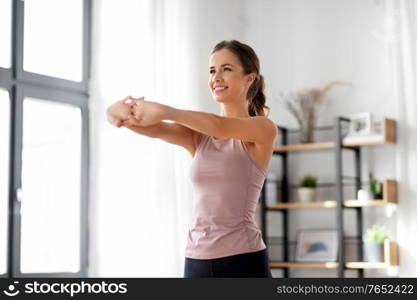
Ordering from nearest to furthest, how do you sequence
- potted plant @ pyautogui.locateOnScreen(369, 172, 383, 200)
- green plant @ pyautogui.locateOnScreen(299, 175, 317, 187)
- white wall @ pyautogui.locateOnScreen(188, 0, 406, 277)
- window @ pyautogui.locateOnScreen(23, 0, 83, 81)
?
window @ pyautogui.locateOnScreen(23, 0, 83, 81) → potted plant @ pyautogui.locateOnScreen(369, 172, 383, 200) → white wall @ pyautogui.locateOnScreen(188, 0, 406, 277) → green plant @ pyautogui.locateOnScreen(299, 175, 317, 187)

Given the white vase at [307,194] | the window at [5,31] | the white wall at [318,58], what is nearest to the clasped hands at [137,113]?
the window at [5,31]

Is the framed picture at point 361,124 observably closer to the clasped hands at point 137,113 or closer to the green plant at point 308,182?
the green plant at point 308,182

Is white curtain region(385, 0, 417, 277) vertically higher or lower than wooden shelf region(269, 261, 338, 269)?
higher

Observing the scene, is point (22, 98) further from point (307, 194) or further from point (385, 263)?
point (385, 263)

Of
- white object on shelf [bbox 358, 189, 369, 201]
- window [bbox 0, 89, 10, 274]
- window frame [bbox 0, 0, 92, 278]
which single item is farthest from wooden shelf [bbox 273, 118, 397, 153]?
window [bbox 0, 89, 10, 274]

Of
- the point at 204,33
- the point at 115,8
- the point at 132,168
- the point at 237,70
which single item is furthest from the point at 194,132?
the point at 204,33

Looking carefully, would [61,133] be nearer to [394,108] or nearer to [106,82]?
[106,82]

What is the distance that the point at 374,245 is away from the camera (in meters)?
4.36

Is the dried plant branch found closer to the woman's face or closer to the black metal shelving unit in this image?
the black metal shelving unit

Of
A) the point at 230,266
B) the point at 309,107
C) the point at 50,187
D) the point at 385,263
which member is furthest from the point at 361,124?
the point at 230,266

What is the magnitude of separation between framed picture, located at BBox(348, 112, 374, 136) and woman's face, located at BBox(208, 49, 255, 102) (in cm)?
256

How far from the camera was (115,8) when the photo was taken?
13.9 ft

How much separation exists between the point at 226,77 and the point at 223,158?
23 centimetres

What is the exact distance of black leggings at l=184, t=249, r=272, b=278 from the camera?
1856mm
